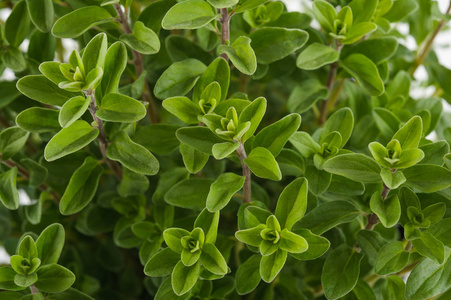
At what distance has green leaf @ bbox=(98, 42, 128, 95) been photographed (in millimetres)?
582

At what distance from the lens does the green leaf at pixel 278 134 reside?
1.86ft

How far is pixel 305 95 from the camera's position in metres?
0.73

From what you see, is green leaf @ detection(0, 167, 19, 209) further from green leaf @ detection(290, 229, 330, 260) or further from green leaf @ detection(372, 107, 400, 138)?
green leaf @ detection(372, 107, 400, 138)

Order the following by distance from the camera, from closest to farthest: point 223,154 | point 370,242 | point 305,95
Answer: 1. point 223,154
2. point 370,242
3. point 305,95

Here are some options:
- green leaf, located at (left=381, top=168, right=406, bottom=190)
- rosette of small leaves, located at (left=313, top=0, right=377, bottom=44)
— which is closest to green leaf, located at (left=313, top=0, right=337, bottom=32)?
rosette of small leaves, located at (left=313, top=0, right=377, bottom=44)

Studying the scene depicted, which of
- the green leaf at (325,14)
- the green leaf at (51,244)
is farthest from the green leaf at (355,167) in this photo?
the green leaf at (51,244)

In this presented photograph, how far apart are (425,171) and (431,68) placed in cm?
37

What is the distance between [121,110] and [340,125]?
0.26 metres

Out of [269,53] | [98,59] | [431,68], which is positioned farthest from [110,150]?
[431,68]

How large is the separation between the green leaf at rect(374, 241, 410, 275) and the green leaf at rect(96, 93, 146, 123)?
0.97 ft

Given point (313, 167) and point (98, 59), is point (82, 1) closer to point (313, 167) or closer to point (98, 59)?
point (98, 59)

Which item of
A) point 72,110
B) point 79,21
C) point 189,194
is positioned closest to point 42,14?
point 79,21

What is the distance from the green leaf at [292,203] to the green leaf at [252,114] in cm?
7

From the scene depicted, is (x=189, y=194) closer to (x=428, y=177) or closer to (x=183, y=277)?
(x=183, y=277)
